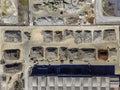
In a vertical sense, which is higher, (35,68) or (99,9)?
(99,9)

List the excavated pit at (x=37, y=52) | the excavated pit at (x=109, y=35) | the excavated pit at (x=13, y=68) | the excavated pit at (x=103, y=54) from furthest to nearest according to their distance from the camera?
the excavated pit at (x=13, y=68), the excavated pit at (x=37, y=52), the excavated pit at (x=103, y=54), the excavated pit at (x=109, y=35)

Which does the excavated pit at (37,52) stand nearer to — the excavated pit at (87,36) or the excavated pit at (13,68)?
the excavated pit at (13,68)

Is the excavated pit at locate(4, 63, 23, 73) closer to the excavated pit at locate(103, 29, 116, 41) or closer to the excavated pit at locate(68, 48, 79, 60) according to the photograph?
the excavated pit at locate(68, 48, 79, 60)

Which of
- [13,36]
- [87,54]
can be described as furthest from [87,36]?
[13,36]

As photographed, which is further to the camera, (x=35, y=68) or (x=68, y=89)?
(x=35, y=68)

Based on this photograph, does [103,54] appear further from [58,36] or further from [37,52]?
[37,52]

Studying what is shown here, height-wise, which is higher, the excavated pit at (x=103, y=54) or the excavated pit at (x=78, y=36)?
the excavated pit at (x=78, y=36)

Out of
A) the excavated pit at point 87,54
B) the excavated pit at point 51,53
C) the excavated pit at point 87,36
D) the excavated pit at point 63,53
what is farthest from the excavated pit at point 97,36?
the excavated pit at point 51,53

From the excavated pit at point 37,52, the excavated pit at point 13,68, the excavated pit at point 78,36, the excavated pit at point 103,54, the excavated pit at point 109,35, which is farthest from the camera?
the excavated pit at point 13,68

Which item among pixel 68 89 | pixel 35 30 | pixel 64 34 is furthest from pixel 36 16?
pixel 68 89

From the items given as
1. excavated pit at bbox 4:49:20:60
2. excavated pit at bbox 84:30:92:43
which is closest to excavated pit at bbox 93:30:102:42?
excavated pit at bbox 84:30:92:43

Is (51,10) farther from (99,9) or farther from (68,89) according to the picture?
(68,89)
